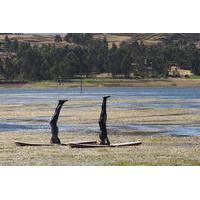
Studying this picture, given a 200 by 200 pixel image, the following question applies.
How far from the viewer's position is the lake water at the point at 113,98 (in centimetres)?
1862

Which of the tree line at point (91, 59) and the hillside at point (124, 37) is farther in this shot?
the tree line at point (91, 59)

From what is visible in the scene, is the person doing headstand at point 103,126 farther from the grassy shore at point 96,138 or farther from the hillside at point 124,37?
the hillside at point 124,37

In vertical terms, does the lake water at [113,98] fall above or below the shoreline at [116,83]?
below

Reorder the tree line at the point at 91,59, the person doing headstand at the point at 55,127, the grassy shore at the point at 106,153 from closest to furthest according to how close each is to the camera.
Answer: the grassy shore at the point at 106,153
the tree line at the point at 91,59
the person doing headstand at the point at 55,127

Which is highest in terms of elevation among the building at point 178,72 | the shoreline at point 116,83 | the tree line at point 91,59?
the tree line at point 91,59

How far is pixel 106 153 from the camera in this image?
1847 cm

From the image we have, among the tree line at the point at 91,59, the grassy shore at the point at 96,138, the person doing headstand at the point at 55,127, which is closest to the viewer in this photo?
the grassy shore at the point at 96,138

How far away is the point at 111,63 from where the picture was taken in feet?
61.7

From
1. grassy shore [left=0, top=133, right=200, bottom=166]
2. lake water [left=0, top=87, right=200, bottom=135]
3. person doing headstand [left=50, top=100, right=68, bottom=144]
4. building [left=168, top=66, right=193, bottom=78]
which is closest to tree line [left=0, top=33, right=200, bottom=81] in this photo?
building [left=168, top=66, right=193, bottom=78]

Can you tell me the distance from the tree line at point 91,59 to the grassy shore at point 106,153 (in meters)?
1.68

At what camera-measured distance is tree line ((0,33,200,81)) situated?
18.5 metres

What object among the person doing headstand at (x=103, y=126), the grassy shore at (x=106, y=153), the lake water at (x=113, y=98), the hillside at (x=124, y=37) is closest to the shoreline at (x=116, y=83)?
the lake water at (x=113, y=98)

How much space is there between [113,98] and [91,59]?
51.8 inches
